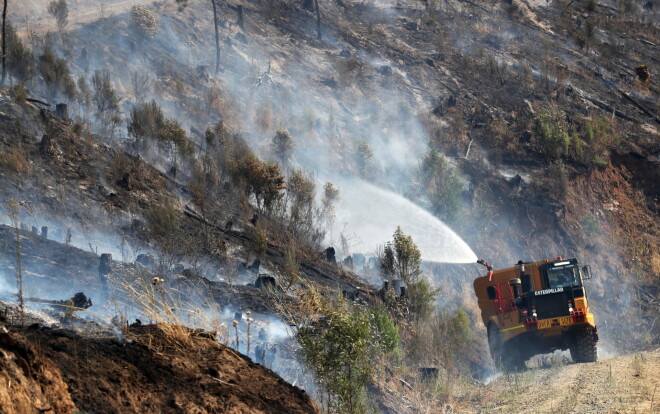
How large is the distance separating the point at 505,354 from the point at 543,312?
1954mm

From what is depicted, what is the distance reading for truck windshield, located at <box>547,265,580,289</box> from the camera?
1934 centimetres

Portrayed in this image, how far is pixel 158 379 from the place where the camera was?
6539 millimetres

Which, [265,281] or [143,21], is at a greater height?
[143,21]

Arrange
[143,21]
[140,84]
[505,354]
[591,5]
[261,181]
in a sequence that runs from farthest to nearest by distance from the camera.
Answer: [591,5] < [143,21] < [140,84] < [261,181] < [505,354]

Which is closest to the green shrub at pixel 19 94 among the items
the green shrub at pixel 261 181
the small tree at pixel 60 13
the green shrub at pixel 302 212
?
the green shrub at pixel 261 181

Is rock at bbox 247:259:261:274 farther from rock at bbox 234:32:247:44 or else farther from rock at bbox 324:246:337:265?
rock at bbox 234:32:247:44

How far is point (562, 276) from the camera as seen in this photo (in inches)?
765

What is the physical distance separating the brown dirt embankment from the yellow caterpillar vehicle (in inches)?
500

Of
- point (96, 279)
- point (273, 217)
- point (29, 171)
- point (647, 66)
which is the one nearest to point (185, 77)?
point (273, 217)

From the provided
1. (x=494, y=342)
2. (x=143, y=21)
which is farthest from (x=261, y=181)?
(x=143, y=21)

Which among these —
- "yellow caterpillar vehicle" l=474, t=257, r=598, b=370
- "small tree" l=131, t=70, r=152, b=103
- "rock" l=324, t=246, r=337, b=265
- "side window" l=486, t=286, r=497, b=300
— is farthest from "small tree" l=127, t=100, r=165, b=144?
"yellow caterpillar vehicle" l=474, t=257, r=598, b=370

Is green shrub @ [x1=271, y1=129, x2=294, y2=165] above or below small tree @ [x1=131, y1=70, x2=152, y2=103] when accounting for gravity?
below

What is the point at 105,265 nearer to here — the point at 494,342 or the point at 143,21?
the point at 494,342

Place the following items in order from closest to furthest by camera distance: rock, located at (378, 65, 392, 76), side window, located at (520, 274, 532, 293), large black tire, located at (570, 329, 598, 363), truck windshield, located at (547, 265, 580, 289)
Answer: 1. large black tire, located at (570, 329, 598, 363)
2. truck windshield, located at (547, 265, 580, 289)
3. side window, located at (520, 274, 532, 293)
4. rock, located at (378, 65, 392, 76)
